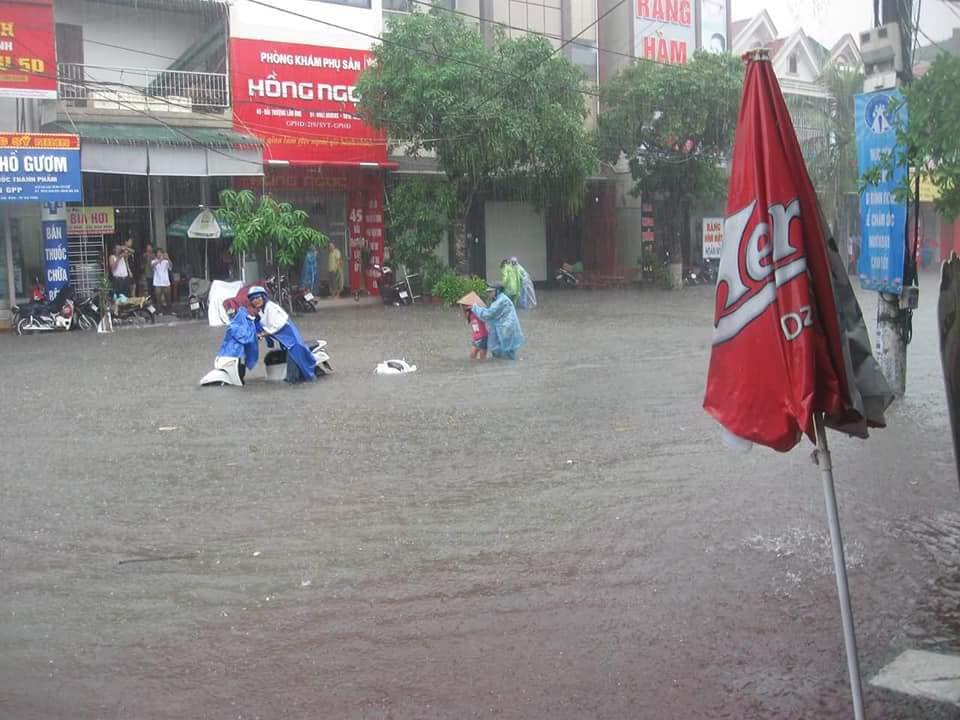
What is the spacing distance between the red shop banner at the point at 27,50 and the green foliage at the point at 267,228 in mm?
4384

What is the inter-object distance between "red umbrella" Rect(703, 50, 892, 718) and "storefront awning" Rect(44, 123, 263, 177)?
21283 millimetres

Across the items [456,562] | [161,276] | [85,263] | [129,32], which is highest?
[129,32]

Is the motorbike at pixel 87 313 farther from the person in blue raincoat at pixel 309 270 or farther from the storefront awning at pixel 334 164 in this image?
the storefront awning at pixel 334 164

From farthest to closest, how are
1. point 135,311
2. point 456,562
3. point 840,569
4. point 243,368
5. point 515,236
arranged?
point 515,236, point 135,311, point 243,368, point 456,562, point 840,569

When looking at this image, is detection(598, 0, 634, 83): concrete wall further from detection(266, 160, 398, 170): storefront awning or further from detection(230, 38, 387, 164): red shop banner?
detection(230, 38, 387, 164): red shop banner

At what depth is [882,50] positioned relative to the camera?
9727mm

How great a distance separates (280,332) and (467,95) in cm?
1408

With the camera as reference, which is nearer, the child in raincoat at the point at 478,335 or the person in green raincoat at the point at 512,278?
the child in raincoat at the point at 478,335

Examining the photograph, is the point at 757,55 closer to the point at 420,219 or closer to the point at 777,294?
the point at 777,294

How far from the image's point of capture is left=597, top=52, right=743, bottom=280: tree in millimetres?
30125

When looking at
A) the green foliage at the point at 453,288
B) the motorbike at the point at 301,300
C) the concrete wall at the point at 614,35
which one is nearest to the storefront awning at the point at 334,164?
the motorbike at the point at 301,300

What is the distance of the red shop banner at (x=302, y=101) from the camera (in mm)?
25891

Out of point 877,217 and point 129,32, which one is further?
point 129,32

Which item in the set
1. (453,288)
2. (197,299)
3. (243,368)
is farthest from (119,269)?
(243,368)
